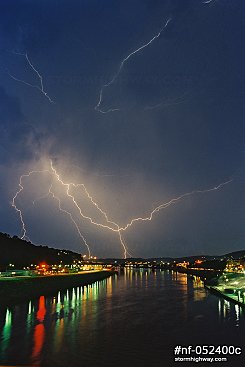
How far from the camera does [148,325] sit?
27.2 m

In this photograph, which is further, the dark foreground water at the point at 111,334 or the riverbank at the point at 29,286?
the riverbank at the point at 29,286

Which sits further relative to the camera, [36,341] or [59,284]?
[59,284]

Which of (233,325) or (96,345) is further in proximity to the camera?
(233,325)

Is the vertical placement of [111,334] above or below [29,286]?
below

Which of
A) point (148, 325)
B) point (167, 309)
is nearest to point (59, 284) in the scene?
point (167, 309)

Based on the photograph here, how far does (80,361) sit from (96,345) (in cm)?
383

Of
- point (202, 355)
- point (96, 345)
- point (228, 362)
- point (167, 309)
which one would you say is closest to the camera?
point (228, 362)

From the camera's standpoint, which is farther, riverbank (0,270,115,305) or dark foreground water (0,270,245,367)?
riverbank (0,270,115,305)

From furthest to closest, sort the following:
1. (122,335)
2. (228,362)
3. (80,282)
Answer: (80,282), (122,335), (228,362)

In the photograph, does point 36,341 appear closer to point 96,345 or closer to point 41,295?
point 96,345

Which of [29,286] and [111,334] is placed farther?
[29,286]

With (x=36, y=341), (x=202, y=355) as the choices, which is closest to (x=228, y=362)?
(x=202, y=355)

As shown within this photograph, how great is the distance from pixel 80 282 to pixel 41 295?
2947cm

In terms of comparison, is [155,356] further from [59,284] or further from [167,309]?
[59,284]
